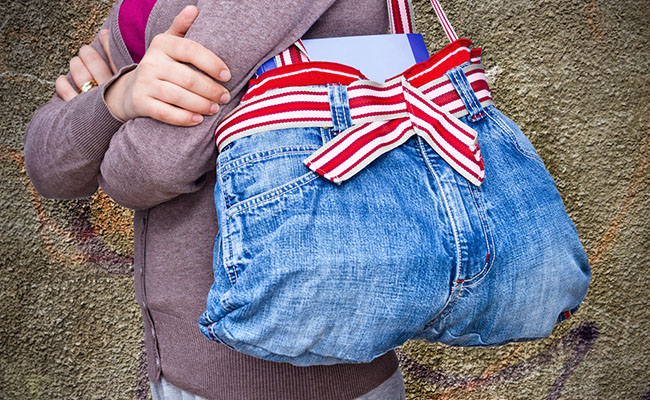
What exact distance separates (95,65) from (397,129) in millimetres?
409

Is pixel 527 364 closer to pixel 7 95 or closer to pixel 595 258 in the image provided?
pixel 595 258

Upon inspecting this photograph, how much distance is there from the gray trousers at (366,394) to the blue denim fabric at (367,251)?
0.17 m

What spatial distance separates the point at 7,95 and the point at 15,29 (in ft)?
0.50

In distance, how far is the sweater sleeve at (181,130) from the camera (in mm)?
455

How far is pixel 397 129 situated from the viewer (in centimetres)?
47

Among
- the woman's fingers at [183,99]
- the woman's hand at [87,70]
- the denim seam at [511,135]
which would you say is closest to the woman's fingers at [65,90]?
the woman's hand at [87,70]

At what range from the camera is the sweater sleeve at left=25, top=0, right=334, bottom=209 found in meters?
0.46

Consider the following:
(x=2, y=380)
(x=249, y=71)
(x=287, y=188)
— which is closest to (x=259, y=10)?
(x=249, y=71)

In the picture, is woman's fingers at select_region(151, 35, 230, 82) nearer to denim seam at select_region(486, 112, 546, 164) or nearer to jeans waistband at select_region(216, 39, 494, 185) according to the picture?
jeans waistband at select_region(216, 39, 494, 185)

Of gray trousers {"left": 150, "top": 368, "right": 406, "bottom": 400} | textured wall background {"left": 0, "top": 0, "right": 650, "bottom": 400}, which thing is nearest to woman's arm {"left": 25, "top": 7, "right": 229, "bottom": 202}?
gray trousers {"left": 150, "top": 368, "right": 406, "bottom": 400}

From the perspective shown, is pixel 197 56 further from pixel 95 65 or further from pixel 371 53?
pixel 95 65

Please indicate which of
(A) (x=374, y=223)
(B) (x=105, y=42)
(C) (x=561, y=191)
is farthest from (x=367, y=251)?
(C) (x=561, y=191)

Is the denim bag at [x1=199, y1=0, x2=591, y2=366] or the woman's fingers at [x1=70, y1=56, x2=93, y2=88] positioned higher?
the woman's fingers at [x1=70, y1=56, x2=93, y2=88]

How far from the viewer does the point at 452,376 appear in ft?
4.58
